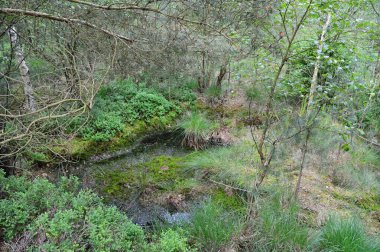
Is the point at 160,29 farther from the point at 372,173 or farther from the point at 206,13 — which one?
the point at 372,173

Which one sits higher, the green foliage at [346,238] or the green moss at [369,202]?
the green foliage at [346,238]

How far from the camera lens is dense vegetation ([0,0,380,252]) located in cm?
303

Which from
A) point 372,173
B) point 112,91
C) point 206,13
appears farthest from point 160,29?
Result: point 372,173

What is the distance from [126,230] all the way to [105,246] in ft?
1.04

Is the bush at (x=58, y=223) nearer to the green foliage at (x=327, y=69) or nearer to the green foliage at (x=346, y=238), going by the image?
the green foliage at (x=346, y=238)

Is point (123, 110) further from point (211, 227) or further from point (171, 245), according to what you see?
point (171, 245)

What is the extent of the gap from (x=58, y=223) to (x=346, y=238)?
315 centimetres

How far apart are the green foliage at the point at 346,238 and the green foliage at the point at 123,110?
506 cm

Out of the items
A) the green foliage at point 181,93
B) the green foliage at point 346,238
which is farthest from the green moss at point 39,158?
the green foliage at point 346,238

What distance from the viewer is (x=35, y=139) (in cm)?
321

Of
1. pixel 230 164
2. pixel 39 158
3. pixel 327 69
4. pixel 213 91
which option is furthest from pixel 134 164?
pixel 327 69

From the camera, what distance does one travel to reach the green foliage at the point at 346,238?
126 inches

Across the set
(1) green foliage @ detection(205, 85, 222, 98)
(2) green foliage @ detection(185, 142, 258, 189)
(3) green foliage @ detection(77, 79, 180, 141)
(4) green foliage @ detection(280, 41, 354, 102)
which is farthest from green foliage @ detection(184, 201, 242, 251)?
(1) green foliage @ detection(205, 85, 222, 98)

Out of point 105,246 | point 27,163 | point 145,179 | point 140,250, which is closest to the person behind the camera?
point 105,246
